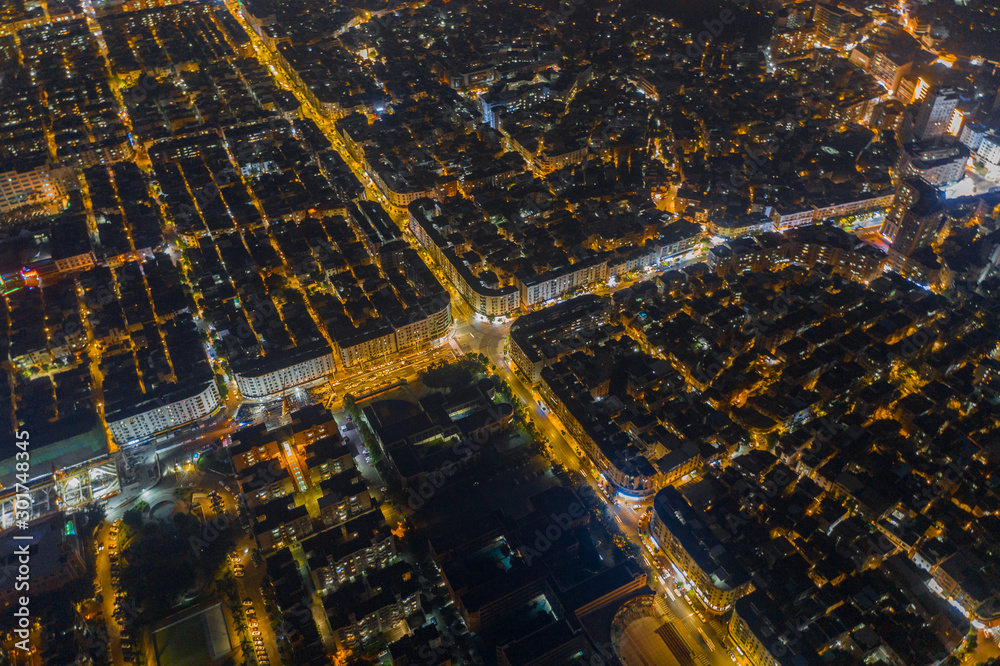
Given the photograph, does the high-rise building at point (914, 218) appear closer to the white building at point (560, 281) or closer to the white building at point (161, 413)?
the white building at point (560, 281)

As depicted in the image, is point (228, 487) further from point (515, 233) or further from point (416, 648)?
point (515, 233)

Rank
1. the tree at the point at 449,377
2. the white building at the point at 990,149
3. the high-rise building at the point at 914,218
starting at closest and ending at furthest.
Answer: the tree at the point at 449,377, the high-rise building at the point at 914,218, the white building at the point at 990,149

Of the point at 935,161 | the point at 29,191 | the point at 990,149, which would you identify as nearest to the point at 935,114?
the point at 990,149

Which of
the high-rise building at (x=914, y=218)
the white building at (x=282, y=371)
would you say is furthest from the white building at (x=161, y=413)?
the high-rise building at (x=914, y=218)

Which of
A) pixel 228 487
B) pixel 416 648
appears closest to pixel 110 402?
pixel 228 487

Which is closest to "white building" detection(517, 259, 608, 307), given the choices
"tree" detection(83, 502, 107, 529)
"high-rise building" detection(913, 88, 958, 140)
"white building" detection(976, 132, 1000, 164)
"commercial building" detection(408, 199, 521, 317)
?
"commercial building" detection(408, 199, 521, 317)

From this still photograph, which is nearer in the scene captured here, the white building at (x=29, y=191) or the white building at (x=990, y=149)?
the white building at (x=29, y=191)

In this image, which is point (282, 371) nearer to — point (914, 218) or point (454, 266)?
point (454, 266)
